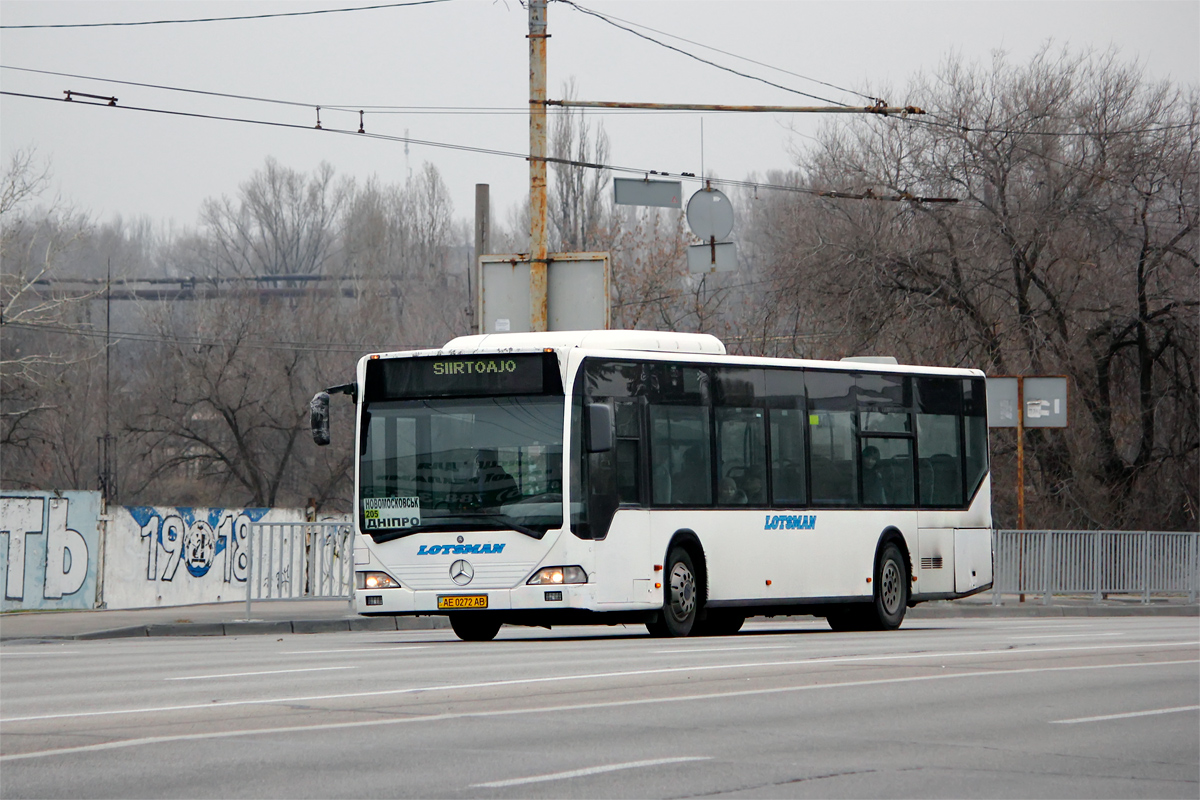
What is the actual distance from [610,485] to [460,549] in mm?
1699

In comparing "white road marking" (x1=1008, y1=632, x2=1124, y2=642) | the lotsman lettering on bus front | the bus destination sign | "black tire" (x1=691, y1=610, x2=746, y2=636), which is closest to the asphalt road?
the lotsman lettering on bus front

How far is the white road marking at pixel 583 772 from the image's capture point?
7.11 m

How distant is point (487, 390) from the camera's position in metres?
17.5

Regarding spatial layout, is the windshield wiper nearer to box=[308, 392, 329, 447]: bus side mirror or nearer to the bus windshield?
the bus windshield

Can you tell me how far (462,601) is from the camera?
56.0 feet

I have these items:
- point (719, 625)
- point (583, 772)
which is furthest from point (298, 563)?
point (583, 772)

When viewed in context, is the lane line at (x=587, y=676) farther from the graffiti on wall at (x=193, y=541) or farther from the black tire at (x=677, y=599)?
the graffiti on wall at (x=193, y=541)

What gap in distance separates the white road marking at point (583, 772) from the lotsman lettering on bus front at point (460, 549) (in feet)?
29.9

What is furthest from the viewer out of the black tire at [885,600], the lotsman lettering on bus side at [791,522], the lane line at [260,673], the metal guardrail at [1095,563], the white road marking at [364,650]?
the metal guardrail at [1095,563]

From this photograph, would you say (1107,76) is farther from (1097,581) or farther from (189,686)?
(189,686)

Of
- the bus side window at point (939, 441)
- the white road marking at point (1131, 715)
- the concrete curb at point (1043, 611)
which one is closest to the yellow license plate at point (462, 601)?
the bus side window at point (939, 441)

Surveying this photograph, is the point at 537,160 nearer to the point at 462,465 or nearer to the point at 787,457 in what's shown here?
the point at 787,457

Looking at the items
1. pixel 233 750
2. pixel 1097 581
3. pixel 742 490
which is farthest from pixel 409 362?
pixel 1097 581

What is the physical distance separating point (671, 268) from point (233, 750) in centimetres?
4347
